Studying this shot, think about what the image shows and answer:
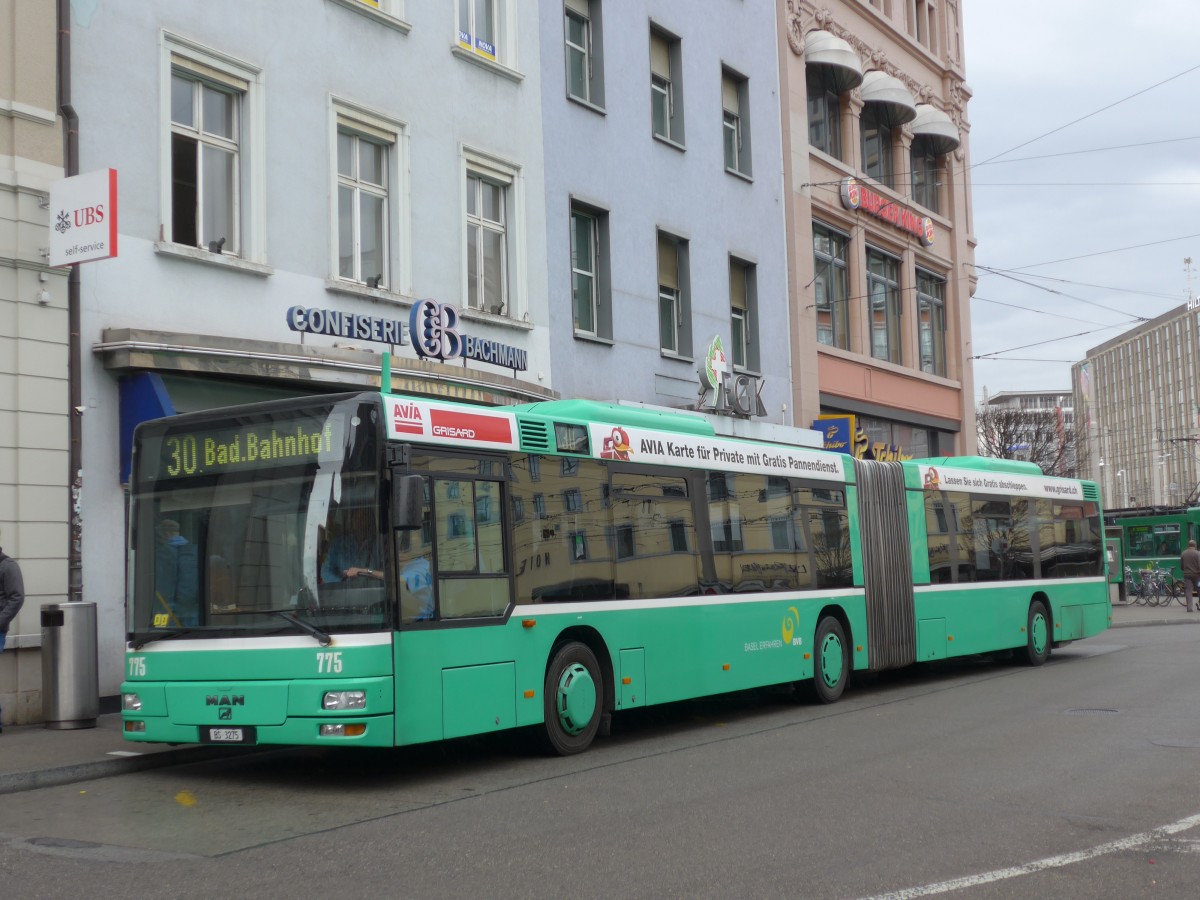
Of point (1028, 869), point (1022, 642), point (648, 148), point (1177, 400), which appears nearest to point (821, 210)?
point (648, 148)

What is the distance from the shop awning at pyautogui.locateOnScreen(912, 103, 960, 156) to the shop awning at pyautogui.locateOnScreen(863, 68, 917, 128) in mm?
1160

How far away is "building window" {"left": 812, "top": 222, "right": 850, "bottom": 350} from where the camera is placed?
97.9ft

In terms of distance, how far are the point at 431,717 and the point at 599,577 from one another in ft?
8.12

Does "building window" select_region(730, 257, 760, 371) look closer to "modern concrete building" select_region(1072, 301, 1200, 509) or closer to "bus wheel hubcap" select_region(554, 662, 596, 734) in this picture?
"bus wheel hubcap" select_region(554, 662, 596, 734)

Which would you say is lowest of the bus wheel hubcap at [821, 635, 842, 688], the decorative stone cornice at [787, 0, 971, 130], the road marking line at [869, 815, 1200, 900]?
the road marking line at [869, 815, 1200, 900]

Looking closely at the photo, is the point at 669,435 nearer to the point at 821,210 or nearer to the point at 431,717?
the point at 431,717

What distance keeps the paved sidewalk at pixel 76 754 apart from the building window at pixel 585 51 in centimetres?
1315

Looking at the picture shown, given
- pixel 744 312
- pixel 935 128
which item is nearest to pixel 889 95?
pixel 935 128

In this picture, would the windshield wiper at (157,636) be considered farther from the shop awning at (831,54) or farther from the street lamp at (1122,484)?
the street lamp at (1122,484)

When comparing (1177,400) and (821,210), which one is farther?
(1177,400)

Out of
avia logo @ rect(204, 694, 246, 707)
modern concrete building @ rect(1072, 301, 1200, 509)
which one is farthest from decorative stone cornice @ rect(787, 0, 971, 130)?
modern concrete building @ rect(1072, 301, 1200, 509)

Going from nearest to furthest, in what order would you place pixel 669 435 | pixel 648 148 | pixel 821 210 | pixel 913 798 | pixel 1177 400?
pixel 913 798 → pixel 669 435 → pixel 648 148 → pixel 821 210 → pixel 1177 400

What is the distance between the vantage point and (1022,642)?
66.4 ft

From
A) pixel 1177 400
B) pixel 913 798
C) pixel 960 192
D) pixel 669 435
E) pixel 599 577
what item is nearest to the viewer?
pixel 913 798
